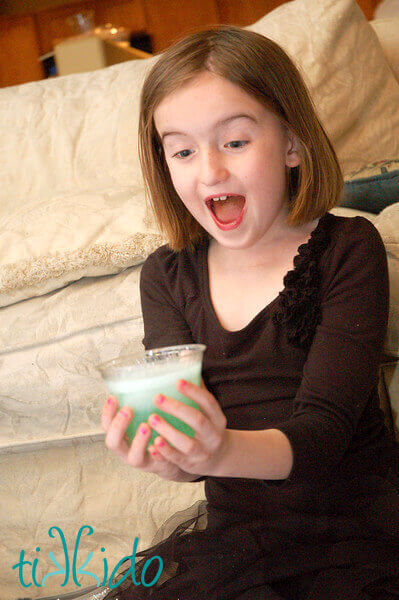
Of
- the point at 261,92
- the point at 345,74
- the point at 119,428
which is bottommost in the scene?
the point at 119,428

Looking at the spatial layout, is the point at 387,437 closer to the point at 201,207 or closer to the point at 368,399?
the point at 368,399

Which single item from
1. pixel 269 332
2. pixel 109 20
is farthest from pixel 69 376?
pixel 109 20

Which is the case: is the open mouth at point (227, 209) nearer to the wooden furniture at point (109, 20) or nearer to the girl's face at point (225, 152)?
the girl's face at point (225, 152)

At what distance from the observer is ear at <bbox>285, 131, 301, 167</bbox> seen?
1.11 metres

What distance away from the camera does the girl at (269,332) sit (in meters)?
0.87

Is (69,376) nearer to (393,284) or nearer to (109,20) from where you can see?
(393,284)

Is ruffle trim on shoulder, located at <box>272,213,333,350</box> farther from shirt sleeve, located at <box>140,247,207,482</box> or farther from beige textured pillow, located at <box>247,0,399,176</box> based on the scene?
beige textured pillow, located at <box>247,0,399,176</box>

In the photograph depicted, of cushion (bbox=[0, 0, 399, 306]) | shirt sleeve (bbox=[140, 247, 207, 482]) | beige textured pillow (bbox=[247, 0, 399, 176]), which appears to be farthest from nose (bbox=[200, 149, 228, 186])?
beige textured pillow (bbox=[247, 0, 399, 176])

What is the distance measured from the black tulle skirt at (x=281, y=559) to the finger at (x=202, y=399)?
0.25 meters

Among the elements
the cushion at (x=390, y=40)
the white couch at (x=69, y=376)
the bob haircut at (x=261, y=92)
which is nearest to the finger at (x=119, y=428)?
the bob haircut at (x=261, y=92)

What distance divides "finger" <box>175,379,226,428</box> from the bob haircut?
48cm


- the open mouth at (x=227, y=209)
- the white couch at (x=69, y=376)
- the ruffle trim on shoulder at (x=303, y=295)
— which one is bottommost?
the white couch at (x=69, y=376)

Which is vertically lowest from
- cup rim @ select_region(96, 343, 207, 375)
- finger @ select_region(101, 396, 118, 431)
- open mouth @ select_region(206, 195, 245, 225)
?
finger @ select_region(101, 396, 118, 431)

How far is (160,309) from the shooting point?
1217 mm
